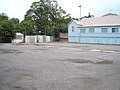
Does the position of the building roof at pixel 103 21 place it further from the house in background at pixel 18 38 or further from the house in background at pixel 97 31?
the house in background at pixel 18 38

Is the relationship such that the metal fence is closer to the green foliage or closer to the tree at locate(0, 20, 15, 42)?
the green foliage

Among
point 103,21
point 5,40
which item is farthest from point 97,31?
point 5,40

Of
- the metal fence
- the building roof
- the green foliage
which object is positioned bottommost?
the metal fence

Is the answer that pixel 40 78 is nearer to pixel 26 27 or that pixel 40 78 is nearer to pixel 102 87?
pixel 102 87

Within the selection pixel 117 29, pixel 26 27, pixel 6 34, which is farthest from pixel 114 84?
pixel 26 27

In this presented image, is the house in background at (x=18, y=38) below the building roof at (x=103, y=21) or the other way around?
below

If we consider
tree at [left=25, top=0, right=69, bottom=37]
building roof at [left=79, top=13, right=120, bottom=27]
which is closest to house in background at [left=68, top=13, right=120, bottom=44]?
building roof at [left=79, top=13, right=120, bottom=27]

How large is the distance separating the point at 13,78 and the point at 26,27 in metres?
60.4

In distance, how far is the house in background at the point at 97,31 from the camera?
52.5 metres

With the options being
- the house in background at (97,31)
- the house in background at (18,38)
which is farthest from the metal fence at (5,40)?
the house in background at (97,31)

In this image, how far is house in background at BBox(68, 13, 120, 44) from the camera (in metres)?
52.5

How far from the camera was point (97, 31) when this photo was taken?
55.5m

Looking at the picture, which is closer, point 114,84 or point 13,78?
point 114,84

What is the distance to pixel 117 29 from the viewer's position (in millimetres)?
52094
